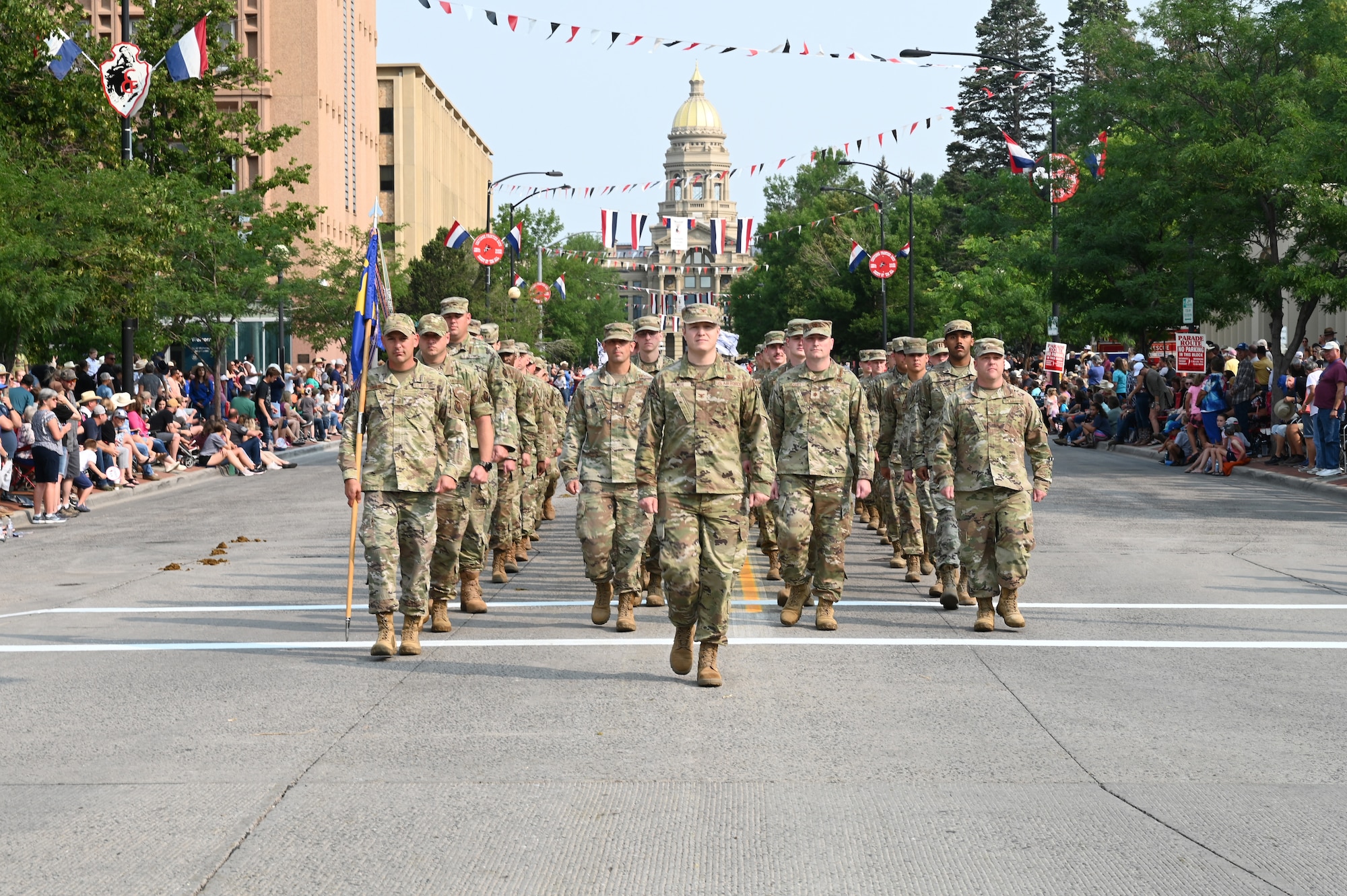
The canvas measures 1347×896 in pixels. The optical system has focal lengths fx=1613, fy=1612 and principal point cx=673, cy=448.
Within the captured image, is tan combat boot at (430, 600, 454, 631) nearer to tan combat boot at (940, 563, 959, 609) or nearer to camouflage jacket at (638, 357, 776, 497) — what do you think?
camouflage jacket at (638, 357, 776, 497)

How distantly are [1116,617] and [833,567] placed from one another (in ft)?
6.88

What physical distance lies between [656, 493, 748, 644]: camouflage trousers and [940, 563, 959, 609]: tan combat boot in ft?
10.5

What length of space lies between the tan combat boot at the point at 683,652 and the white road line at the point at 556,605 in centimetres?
301

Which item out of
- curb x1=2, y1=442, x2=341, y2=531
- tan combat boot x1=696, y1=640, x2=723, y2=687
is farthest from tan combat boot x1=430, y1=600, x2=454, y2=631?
curb x1=2, y1=442, x2=341, y2=531

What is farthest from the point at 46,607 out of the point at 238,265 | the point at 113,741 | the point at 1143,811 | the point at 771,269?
the point at 771,269

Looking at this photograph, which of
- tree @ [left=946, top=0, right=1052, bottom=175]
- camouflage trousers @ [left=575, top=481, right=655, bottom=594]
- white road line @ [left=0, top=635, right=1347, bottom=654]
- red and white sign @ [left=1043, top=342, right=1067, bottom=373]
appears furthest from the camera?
tree @ [left=946, top=0, right=1052, bottom=175]

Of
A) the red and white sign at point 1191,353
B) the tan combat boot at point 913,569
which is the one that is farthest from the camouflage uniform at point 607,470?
the red and white sign at point 1191,353

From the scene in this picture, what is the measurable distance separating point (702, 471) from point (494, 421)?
118 inches

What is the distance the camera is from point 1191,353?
1184 inches

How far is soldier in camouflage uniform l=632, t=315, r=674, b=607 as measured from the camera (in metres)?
11.4

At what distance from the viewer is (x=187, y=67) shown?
29.7 meters

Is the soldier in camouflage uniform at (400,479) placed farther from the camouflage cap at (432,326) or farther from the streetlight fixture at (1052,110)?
the streetlight fixture at (1052,110)

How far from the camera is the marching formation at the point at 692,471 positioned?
870 cm

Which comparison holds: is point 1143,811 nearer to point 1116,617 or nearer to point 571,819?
point 571,819
